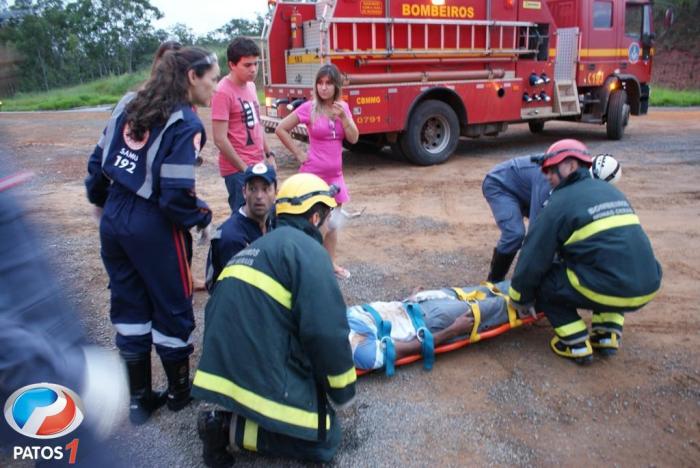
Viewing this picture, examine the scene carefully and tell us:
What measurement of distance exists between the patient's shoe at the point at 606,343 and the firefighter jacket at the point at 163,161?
98.8 inches

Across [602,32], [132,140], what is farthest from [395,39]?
[132,140]

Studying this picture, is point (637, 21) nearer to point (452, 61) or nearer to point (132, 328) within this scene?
point (452, 61)

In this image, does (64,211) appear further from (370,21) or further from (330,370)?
(330,370)

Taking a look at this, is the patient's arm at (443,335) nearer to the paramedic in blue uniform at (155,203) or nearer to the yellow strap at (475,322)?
the yellow strap at (475,322)

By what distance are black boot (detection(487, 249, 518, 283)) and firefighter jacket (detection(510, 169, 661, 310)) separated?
3.17ft

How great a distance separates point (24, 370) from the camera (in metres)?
1.47

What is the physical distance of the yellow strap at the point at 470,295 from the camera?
3672 mm

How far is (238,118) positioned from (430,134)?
6496 mm

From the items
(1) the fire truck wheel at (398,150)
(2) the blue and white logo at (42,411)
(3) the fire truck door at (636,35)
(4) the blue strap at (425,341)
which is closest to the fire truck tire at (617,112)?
(3) the fire truck door at (636,35)

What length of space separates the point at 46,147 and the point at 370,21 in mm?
8272

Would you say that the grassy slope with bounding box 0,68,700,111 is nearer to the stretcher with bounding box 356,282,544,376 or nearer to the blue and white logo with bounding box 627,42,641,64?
the blue and white logo with bounding box 627,42,641,64

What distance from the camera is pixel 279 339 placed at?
2328mm

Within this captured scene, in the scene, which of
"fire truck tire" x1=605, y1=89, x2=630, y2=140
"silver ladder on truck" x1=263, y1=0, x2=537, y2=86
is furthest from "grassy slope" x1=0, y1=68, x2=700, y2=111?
"fire truck tire" x1=605, y1=89, x2=630, y2=140

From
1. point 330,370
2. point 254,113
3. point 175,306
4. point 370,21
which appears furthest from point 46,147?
point 330,370
